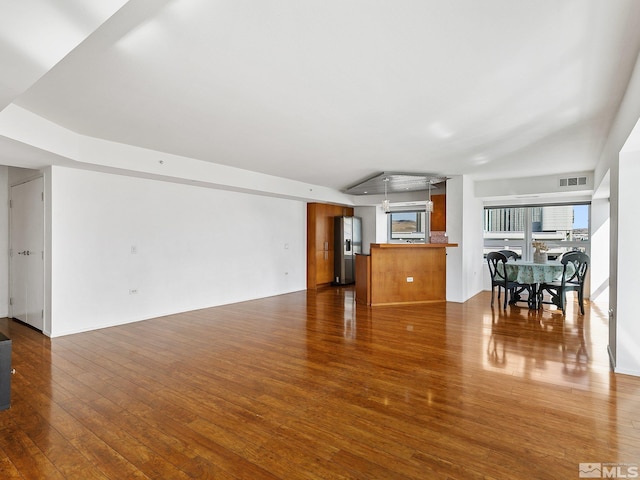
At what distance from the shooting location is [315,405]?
271 centimetres

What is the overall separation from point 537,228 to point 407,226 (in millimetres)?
3457

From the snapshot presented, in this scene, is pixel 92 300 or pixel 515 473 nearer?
pixel 515 473

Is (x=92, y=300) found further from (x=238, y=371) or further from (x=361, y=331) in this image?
(x=361, y=331)

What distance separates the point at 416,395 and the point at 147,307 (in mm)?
4551

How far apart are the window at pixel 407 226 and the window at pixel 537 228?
1916 millimetres

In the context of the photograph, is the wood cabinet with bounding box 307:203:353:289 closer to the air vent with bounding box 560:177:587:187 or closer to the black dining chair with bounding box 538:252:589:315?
the black dining chair with bounding box 538:252:589:315

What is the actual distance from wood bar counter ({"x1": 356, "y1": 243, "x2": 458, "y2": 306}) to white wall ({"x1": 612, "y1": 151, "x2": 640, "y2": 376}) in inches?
143

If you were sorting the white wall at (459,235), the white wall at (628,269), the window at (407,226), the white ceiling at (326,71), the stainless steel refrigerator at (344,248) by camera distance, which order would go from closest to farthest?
1. the white ceiling at (326,71)
2. the white wall at (628,269)
3. the white wall at (459,235)
4. the stainless steel refrigerator at (344,248)
5. the window at (407,226)

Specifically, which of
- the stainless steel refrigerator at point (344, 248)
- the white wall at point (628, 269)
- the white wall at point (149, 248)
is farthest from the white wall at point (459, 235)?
the white wall at point (149, 248)

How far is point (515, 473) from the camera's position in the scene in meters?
1.92

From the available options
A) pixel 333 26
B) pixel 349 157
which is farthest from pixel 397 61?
pixel 349 157

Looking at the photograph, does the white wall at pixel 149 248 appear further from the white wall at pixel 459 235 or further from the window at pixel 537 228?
the window at pixel 537 228

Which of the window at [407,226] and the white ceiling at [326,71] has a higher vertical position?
the white ceiling at [326,71]

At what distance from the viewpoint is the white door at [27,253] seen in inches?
191
